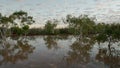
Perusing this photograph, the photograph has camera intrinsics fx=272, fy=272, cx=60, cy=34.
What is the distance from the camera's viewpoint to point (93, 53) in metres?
25.1

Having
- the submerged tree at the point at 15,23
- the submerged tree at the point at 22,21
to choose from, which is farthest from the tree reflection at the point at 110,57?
the submerged tree at the point at 22,21

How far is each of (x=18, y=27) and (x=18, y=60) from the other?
21.3m

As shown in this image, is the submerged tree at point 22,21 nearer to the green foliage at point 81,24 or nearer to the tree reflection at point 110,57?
the green foliage at point 81,24

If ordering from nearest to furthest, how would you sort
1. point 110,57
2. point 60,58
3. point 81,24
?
point 110,57
point 60,58
point 81,24

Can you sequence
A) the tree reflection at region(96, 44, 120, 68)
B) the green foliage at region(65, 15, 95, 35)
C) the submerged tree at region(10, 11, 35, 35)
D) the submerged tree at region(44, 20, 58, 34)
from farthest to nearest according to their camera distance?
1. the submerged tree at region(44, 20, 58, 34)
2. the submerged tree at region(10, 11, 35, 35)
3. the green foliage at region(65, 15, 95, 35)
4. the tree reflection at region(96, 44, 120, 68)

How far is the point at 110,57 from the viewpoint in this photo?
73.9 feet

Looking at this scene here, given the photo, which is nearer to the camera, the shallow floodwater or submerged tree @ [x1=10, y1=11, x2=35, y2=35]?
the shallow floodwater

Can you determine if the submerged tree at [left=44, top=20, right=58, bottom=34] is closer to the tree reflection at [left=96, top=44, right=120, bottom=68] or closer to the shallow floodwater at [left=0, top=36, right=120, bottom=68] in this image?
the shallow floodwater at [left=0, top=36, right=120, bottom=68]

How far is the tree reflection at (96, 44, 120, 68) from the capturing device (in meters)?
20.5

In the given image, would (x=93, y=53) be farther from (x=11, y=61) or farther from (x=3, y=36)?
(x=3, y=36)

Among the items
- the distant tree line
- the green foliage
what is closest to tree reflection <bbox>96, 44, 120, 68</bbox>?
the distant tree line

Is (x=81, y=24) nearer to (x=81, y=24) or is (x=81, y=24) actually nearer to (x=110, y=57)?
(x=81, y=24)

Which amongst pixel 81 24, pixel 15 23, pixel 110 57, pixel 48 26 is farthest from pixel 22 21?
pixel 110 57

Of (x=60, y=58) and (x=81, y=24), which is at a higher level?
(x=81, y=24)
